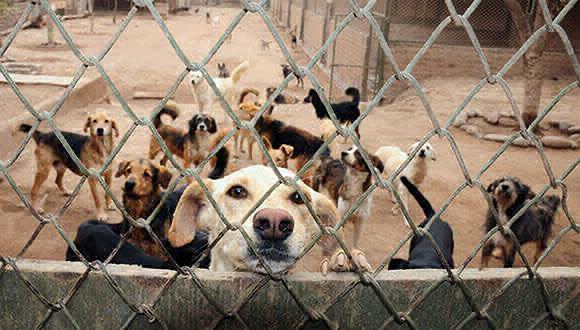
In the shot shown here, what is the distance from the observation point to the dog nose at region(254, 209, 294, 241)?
73.5 inches

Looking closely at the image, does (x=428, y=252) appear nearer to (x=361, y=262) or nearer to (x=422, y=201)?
(x=422, y=201)

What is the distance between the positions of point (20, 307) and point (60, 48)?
20826 millimetres

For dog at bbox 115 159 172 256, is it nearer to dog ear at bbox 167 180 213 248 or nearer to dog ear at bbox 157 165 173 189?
dog ear at bbox 157 165 173 189

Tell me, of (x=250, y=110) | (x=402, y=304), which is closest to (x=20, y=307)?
(x=402, y=304)

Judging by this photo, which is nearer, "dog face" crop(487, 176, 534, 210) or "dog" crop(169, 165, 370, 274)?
"dog" crop(169, 165, 370, 274)

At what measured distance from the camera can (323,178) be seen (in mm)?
5863

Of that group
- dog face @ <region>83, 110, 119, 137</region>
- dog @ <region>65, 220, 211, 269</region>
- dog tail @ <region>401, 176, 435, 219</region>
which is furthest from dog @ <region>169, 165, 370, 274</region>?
dog face @ <region>83, 110, 119, 137</region>

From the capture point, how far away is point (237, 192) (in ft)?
8.13

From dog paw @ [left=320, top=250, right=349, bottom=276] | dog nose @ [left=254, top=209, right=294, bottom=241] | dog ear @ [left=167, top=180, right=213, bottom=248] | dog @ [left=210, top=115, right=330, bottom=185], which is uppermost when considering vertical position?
dog @ [left=210, top=115, right=330, bottom=185]

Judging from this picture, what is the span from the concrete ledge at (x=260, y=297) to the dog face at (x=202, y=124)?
5.33 meters

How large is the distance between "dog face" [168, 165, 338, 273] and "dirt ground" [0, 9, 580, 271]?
8.10 ft

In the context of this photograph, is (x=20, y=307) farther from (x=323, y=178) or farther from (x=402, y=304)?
(x=323, y=178)

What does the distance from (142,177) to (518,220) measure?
3.37 meters

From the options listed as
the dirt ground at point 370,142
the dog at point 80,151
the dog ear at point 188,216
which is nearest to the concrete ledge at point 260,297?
the dog ear at point 188,216
